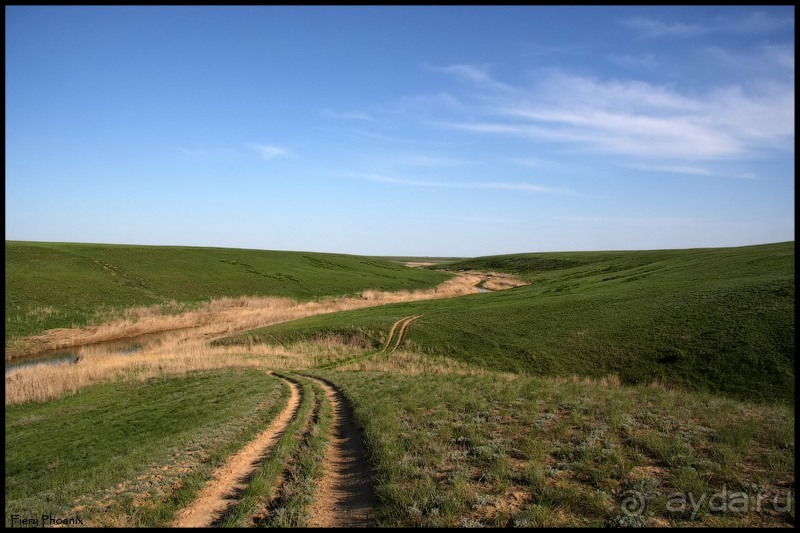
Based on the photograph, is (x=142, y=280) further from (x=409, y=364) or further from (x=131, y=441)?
(x=131, y=441)

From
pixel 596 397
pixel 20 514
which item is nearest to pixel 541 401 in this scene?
pixel 596 397

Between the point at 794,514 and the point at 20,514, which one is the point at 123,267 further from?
the point at 794,514

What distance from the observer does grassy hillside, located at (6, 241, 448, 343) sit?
52.3 metres

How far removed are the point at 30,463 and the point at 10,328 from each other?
36878 mm

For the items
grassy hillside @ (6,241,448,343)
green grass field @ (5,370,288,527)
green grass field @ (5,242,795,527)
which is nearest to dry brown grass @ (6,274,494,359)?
grassy hillside @ (6,241,448,343)

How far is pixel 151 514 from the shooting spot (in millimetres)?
9586

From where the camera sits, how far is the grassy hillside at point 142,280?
2061 inches

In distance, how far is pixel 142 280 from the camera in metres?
72.0

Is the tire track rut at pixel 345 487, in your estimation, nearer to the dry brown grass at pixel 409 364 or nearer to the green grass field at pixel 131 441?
the green grass field at pixel 131 441

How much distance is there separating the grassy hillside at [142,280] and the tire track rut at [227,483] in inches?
1683

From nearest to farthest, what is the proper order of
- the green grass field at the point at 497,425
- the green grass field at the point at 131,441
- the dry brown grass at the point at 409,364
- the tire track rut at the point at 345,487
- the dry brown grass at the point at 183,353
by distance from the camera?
the tire track rut at the point at 345,487, the green grass field at the point at 497,425, the green grass field at the point at 131,441, the dry brown grass at the point at 183,353, the dry brown grass at the point at 409,364
